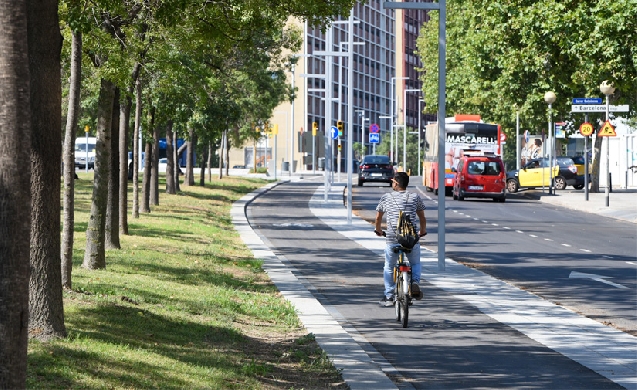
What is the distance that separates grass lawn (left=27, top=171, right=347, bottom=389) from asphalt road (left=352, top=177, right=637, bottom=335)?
13.8 feet

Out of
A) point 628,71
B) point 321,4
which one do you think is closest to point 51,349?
point 321,4

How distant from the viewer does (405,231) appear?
13414 millimetres

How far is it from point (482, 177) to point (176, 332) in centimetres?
3884

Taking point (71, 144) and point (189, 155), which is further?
point (189, 155)

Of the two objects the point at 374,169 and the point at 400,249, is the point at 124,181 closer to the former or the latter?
the point at 400,249

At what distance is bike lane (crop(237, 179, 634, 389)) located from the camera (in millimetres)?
9922

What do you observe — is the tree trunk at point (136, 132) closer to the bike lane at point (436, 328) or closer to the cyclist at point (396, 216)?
the bike lane at point (436, 328)

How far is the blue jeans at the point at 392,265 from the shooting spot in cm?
1356

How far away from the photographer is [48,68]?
984 cm

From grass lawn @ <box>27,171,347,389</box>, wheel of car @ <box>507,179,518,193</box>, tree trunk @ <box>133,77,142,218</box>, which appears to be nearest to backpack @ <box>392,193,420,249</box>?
grass lawn @ <box>27,171,347,389</box>

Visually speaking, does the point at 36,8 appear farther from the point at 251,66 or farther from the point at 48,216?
the point at 251,66

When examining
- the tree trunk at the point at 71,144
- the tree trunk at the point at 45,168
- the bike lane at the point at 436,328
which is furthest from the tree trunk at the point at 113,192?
the tree trunk at the point at 45,168

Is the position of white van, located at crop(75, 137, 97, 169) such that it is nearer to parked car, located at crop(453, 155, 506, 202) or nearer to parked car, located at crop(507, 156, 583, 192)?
parked car, located at crop(507, 156, 583, 192)

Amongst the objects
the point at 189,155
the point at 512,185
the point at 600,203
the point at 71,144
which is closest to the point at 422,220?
the point at 71,144
